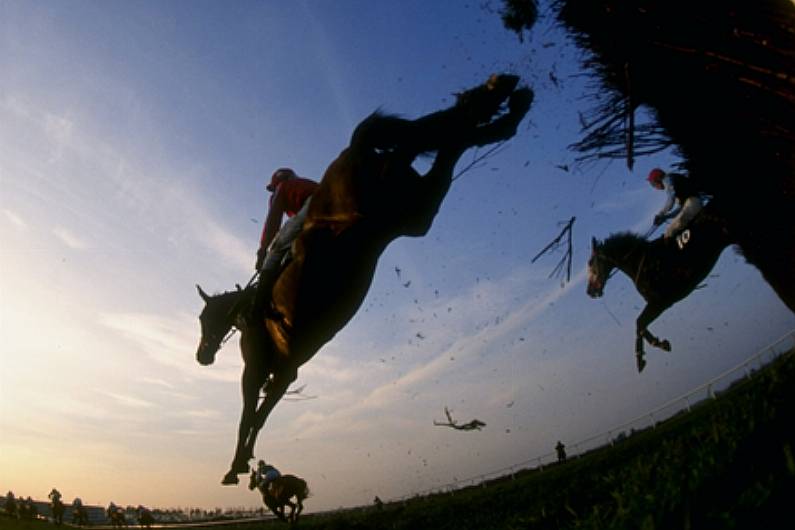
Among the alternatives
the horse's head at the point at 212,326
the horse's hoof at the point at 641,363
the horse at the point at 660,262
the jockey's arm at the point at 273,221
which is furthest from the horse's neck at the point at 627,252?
the horse's head at the point at 212,326

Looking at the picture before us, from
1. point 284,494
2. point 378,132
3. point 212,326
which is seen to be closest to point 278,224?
point 212,326

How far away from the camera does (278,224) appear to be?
16.0 feet

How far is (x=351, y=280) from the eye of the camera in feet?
14.1

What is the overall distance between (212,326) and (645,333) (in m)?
6.83

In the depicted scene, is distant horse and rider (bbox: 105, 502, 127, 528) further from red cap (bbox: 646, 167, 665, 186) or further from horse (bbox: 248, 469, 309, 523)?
red cap (bbox: 646, 167, 665, 186)

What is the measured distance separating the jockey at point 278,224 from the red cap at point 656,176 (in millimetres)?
5793

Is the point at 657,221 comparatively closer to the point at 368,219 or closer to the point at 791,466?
the point at 368,219

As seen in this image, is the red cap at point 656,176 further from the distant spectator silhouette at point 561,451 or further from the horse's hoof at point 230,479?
the distant spectator silhouette at point 561,451

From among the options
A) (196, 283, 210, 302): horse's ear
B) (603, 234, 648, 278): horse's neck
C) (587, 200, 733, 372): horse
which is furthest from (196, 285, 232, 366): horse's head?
(603, 234, 648, 278): horse's neck

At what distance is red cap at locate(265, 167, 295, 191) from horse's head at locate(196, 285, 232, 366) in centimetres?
131

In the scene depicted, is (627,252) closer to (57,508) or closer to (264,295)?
(264,295)

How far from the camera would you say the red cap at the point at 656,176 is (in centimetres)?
777

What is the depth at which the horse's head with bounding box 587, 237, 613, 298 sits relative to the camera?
8258 millimetres

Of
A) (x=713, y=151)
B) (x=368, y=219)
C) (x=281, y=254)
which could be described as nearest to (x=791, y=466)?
(x=713, y=151)
